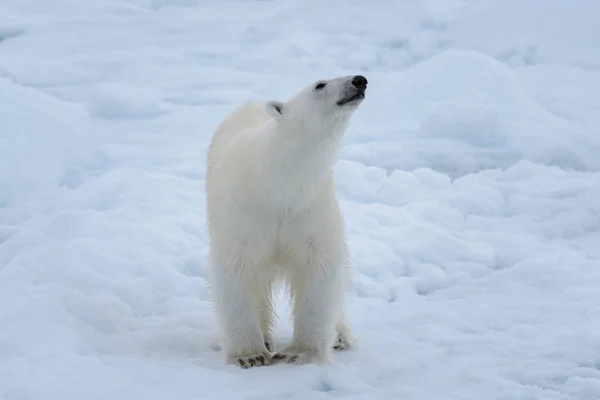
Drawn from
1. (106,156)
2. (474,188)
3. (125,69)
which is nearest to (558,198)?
(474,188)

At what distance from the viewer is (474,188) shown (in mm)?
6691

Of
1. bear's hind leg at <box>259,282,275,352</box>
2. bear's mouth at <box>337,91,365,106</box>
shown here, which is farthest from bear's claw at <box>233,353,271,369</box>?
bear's mouth at <box>337,91,365,106</box>

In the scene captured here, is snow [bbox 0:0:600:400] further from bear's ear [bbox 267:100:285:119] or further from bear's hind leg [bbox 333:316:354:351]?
bear's ear [bbox 267:100:285:119]

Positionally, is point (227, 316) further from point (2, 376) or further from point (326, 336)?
point (2, 376)

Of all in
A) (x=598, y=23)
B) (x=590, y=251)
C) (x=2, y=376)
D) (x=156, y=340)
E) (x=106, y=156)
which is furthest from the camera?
(x=598, y=23)

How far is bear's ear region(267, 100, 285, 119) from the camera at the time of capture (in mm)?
3502

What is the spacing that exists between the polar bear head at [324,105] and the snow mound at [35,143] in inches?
119

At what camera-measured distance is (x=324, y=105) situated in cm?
344

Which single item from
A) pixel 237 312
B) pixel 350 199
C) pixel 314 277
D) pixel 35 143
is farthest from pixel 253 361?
pixel 35 143

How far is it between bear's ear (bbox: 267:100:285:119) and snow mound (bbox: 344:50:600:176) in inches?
154

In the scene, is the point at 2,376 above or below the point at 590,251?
above

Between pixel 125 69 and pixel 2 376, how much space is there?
8.18 meters

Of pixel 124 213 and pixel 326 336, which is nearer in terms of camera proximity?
pixel 326 336

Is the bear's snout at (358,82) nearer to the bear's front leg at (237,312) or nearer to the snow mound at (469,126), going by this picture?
the bear's front leg at (237,312)
